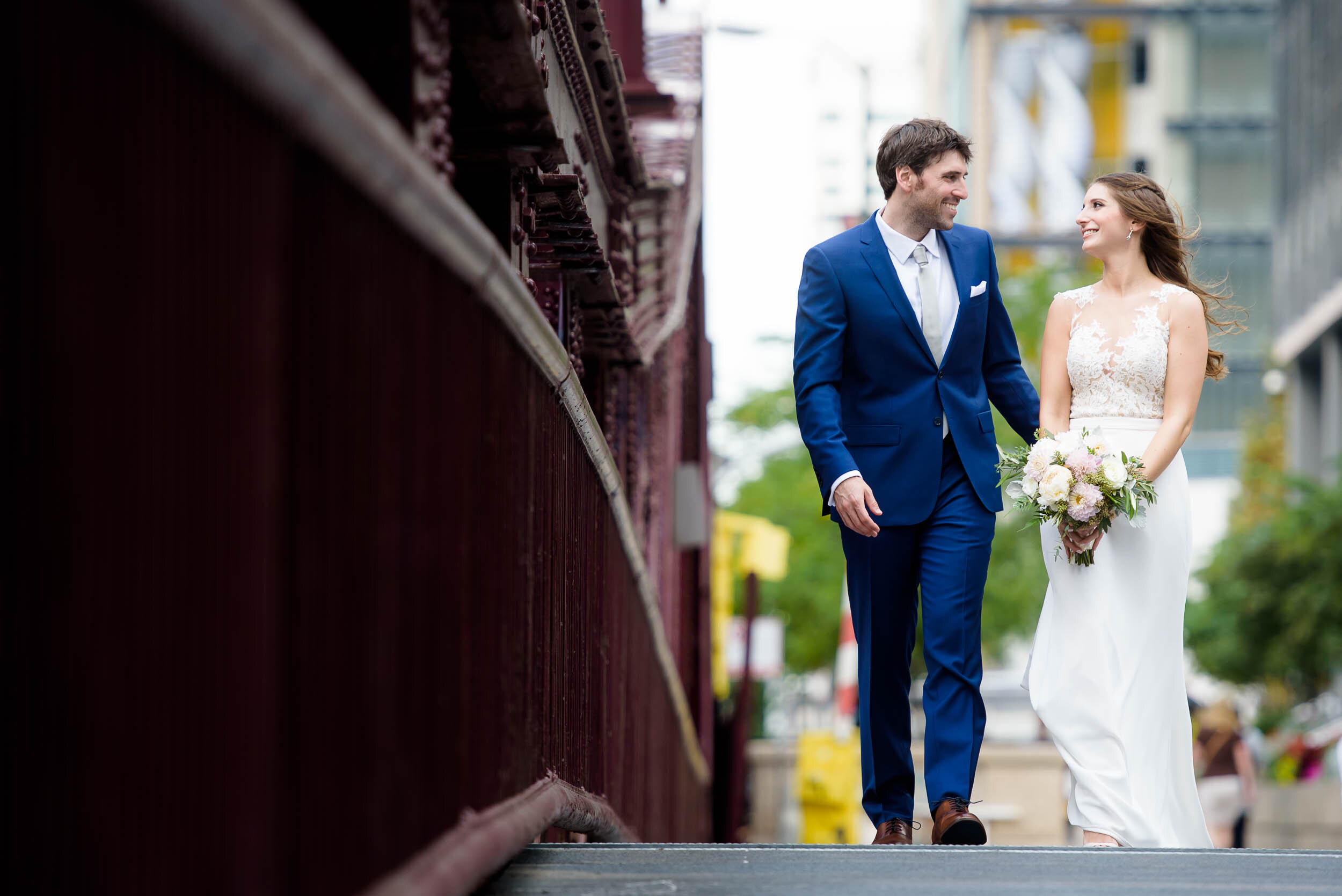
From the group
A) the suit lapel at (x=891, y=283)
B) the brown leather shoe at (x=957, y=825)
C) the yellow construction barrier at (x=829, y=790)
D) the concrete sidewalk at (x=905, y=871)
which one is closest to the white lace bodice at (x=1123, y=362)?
the suit lapel at (x=891, y=283)

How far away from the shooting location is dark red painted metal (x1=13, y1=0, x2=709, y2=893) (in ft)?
6.90

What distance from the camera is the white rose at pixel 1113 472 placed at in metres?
5.84

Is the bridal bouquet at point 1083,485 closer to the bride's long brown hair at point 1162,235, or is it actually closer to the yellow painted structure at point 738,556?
the bride's long brown hair at point 1162,235

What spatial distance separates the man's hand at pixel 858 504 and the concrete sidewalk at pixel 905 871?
1.37 meters

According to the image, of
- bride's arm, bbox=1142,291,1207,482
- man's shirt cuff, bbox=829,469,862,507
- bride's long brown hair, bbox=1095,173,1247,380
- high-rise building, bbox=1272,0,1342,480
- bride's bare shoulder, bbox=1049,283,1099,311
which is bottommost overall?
man's shirt cuff, bbox=829,469,862,507

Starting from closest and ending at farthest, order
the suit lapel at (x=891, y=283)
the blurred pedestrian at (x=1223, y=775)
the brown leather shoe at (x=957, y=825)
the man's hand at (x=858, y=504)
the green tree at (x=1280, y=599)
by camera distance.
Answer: the brown leather shoe at (x=957, y=825) < the man's hand at (x=858, y=504) < the suit lapel at (x=891, y=283) < the blurred pedestrian at (x=1223, y=775) < the green tree at (x=1280, y=599)

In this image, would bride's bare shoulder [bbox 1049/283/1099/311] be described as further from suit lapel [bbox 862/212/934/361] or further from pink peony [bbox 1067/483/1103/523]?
pink peony [bbox 1067/483/1103/523]

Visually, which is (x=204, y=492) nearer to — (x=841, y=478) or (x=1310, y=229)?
(x=841, y=478)

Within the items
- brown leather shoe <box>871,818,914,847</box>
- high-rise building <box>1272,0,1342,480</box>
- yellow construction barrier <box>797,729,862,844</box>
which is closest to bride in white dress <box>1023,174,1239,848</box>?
brown leather shoe <box>871,818,914,847</box>

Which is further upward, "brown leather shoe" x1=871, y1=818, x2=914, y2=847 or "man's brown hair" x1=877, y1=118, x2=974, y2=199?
"man's brown hair" x1=877, y1=118, x2=974, y2=199

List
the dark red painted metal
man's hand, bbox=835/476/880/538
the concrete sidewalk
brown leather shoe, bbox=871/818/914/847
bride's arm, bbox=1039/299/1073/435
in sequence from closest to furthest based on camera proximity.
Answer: the dark red painted metal < the concrete sidewalk < man's hand, bbox=835/476/880/538 < brown leather shoe, bbox=871/818/914/847 < bride's arm, bbox=1039/299/1073/435

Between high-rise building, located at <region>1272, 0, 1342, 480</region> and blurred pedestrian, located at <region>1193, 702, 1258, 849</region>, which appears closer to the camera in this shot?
blurred pedestrian, located at <region>1193, 702, 1258, 849</region>

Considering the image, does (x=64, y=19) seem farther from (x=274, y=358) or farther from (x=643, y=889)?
(x=643, y=889)

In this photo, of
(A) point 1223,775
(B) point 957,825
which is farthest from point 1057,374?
(A) point 1223,775
